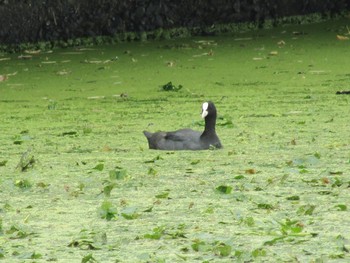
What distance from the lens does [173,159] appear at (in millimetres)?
5734

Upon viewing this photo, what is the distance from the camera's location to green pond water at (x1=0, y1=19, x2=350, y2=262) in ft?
12.6

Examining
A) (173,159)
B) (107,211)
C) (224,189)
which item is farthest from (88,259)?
(173,159)

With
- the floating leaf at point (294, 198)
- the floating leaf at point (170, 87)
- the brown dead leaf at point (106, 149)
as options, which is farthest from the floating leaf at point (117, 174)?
the floating leaf at point (170, 87)

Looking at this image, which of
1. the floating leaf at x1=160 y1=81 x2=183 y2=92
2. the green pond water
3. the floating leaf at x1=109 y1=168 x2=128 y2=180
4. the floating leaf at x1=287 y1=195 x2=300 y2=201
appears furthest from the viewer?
the floating leaf at x1=160 y1=81 x2=183 y2=92

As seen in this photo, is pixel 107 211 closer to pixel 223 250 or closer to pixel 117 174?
pixel 223 250

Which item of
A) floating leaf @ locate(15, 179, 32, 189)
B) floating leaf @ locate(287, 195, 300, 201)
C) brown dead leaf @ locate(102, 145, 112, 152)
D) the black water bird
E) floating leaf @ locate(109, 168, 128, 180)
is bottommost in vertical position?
brown dead leaf @ locate(102, 145, 112, 152)

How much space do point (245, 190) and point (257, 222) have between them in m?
0.66

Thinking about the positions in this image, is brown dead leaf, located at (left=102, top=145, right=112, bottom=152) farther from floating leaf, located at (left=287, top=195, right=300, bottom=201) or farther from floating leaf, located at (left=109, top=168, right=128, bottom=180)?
floating leaf, located at (left=287, top=195, right=300, bottom=201)

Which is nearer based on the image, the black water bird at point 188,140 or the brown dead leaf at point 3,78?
the black water bird at point 188,140

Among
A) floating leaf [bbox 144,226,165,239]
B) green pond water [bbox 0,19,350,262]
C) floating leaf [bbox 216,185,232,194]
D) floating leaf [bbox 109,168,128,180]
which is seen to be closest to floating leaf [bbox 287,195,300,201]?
green pond water [bbox 0,19,350,262]

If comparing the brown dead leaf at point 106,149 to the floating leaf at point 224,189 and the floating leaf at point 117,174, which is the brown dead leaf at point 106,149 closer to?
the floating leaf at point 117,174

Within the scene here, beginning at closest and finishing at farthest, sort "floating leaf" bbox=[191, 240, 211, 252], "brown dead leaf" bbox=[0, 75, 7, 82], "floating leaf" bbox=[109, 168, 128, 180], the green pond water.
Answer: "floating leaf" bbox=[191, 240, 211, 252] → the green pond water → "floating leaf" bbox=[109, 168, 128, 180] → "brown dead leaf" bbox=[0, 75, 7, 82]

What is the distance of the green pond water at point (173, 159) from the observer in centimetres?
383

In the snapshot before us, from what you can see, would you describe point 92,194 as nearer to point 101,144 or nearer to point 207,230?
point 207,230
